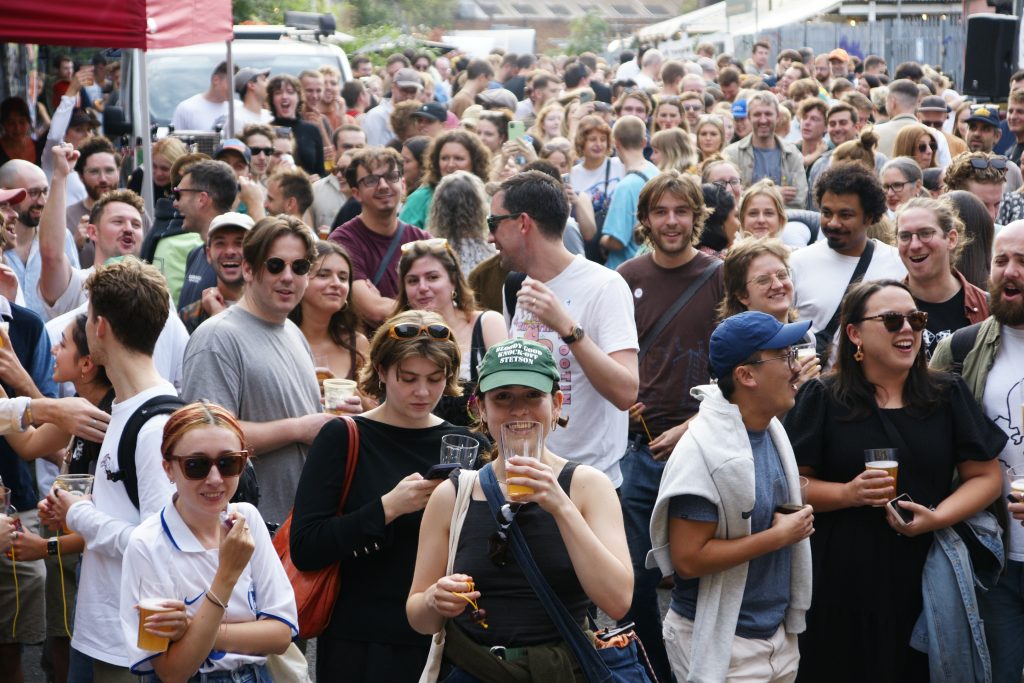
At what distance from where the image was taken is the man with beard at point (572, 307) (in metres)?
5.50

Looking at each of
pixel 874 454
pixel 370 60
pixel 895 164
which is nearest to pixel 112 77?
pixel 370 60

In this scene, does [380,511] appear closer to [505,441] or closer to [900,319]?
[505,441]

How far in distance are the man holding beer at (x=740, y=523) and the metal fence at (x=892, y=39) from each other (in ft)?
73.7

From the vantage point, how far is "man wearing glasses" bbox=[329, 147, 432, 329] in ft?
24.6

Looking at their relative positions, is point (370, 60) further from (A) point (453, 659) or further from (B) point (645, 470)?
(A) point (453, 659)

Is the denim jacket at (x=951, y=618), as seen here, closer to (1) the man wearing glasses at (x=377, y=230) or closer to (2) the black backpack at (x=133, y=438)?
(2) the black backpack at (x=133, y=438)

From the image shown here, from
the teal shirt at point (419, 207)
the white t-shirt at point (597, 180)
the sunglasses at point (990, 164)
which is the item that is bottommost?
the teal shirt at point (419, 207)

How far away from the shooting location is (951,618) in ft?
15.6

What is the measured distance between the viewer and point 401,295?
20.6 ft

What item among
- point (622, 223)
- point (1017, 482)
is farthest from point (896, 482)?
point (622, 223)

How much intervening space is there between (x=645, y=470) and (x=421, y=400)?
2014 millimetres

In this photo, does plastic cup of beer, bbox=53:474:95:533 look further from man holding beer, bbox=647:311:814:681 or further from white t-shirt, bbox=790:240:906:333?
white t-shirt, bbox=790:240:906:333

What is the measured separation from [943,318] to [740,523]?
215 cm

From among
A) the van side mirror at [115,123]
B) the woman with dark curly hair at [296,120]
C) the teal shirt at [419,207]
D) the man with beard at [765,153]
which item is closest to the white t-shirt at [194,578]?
the teal shirt at [419,207]
